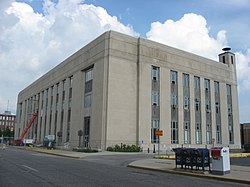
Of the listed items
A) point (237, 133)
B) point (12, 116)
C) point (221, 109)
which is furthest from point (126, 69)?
point (12, 116)

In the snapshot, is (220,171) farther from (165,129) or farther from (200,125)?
(200,125)

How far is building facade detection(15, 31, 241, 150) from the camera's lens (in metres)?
40.1

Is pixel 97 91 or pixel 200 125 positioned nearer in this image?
pixel 97 91

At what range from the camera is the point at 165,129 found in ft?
143

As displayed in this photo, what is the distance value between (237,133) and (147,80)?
24.9 metres

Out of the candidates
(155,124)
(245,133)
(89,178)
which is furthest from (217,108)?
(89,178)

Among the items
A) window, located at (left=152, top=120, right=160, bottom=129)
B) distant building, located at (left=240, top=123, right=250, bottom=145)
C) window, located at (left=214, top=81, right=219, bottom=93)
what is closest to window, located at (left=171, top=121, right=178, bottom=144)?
Answer: window, located at (left=152, top=120, right=160, bottom=129)

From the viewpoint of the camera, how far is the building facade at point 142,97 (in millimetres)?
40062

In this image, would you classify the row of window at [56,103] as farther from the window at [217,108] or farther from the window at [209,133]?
the window at [217,108]

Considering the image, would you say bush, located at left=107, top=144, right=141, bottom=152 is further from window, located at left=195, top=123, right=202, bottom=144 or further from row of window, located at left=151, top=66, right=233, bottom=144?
window, located at left=195, top=123, right=202, bottom=144

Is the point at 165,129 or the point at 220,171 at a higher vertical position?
the point at 165,129

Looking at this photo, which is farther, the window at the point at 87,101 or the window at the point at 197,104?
the window at the point at 197,104

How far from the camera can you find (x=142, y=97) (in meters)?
41.8

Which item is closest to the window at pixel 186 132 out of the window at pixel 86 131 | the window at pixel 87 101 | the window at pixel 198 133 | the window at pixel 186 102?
the window at pixel 198 133
